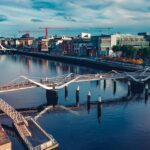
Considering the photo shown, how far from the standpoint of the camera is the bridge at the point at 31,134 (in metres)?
24.1

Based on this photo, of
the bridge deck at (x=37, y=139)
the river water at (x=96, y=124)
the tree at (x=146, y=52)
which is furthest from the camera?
the tree at (x=146, y=52)

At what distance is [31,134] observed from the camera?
26.8m

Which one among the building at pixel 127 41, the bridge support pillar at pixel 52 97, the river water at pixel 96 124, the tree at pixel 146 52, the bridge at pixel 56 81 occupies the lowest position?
the river water at pixel 96 124

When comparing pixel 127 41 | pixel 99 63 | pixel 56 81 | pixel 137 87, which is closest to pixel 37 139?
pixel 56 81

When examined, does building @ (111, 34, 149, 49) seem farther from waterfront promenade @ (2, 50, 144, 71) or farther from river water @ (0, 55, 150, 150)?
river water @ (0, 55, 150, 150)

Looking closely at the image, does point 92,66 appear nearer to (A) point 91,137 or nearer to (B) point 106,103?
(B) point 106,103

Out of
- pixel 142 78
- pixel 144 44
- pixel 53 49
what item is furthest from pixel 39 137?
pixel 53 49

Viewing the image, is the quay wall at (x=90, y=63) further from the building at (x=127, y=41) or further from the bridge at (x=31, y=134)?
the bridge at (x=31, y=134)

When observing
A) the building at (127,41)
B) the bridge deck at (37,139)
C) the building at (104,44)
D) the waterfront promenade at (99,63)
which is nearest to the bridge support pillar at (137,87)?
the waterfront promenade at (99,63)

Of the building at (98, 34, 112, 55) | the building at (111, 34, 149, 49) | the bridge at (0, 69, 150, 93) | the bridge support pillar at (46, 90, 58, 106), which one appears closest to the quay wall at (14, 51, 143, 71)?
the building at (98, 34, 112, 55)

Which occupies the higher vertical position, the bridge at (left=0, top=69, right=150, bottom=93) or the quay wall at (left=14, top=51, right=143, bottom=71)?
the bridge at (left=0, top=69, right=150, bottom=93)

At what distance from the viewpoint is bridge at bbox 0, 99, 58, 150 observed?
24078 mm

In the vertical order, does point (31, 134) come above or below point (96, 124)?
above

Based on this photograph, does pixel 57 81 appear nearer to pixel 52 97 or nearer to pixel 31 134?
pixel 52 97
